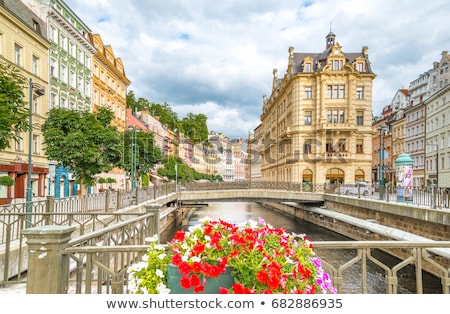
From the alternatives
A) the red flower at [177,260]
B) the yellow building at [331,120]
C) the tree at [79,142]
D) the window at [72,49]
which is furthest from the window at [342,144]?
the red flower at [177,260]

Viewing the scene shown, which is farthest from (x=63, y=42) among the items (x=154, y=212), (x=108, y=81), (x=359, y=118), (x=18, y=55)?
(x=359, y=118)

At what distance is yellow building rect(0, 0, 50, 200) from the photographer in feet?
79.5

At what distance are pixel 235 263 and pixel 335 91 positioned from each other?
4316 cm

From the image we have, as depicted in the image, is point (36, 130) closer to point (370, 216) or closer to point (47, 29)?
point (47, 29)

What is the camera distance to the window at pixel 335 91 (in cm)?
4294

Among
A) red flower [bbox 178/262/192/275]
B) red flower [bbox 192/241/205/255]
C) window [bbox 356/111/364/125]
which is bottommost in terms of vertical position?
red flower [bbox 178/262/192/275]

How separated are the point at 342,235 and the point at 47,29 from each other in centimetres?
2874

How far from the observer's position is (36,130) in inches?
1095

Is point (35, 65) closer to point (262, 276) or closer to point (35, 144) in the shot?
point (35, 144)

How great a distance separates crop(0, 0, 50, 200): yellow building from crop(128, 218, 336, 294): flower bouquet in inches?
883

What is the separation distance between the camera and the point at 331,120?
43.1m

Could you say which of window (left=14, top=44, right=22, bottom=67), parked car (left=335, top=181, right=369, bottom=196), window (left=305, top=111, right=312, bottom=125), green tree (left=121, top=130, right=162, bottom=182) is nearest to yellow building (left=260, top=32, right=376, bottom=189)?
window (left=305, top=111, right=312, bottom=125)

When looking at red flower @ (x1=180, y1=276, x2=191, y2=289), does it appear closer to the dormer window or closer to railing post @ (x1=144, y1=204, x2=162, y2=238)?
railing post @ (x1=144, y1=204, x2=162, y2=238)
